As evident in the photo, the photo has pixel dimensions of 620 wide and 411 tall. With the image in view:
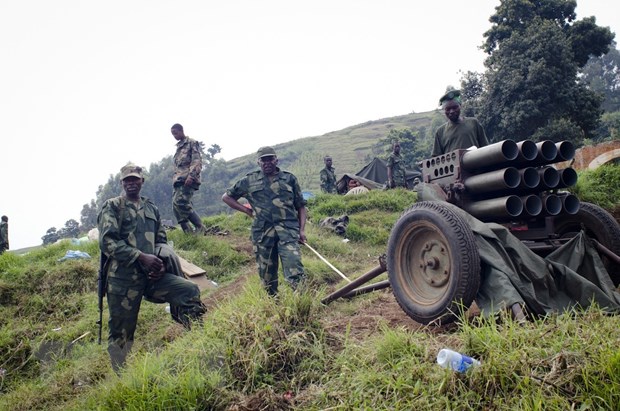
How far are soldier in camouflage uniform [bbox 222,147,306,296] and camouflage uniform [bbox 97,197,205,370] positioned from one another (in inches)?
39.6

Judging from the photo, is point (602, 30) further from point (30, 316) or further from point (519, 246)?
point (30, 316)

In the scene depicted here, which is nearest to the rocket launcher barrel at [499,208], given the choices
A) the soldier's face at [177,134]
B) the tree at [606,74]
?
the soldier's face at [177,134]

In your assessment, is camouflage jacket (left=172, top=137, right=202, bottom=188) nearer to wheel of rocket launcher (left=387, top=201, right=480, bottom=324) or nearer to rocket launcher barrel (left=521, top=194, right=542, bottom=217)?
wheel of rocket launcher (left=387, top=201, right=480, bottom=324)

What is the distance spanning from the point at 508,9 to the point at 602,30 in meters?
3.92

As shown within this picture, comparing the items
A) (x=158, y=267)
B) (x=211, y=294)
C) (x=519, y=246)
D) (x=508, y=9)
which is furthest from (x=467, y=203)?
(x=508, y=9)

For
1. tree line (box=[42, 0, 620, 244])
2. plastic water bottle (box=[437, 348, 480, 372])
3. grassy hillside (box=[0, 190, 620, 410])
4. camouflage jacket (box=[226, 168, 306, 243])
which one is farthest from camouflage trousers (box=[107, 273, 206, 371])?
A: tree line (box=[42, 0, 620, 244])

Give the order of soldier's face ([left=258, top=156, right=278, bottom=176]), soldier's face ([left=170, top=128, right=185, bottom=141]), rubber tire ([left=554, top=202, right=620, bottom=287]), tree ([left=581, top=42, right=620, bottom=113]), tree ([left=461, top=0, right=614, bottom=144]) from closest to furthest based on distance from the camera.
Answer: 1. rubber tire ([left=554, top=202, right=620, bottom=287])
2. soldier's face ([left=258, top=156, right=278, bottom=176])
3. soldier's face ([left=170, top=128, right=185, bottom=141])
4. tree ([left=461, top=0, right=614, bottom=144])
5. tree ([left=581, top=42, right=620, bottom=113])

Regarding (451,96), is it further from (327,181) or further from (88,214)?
(88,214)

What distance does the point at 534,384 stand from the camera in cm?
212

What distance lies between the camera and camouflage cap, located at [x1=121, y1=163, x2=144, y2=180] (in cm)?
442

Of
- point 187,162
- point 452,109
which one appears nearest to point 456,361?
point 452,109

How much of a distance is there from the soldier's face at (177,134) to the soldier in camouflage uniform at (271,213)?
12.0 ft

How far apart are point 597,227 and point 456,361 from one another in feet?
8.31

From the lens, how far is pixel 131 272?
418cm
